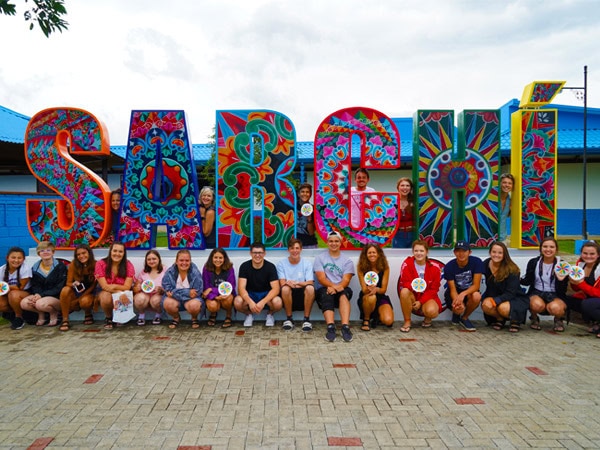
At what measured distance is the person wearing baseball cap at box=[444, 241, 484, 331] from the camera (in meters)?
6.29

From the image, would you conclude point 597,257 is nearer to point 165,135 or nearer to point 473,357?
point 473,357

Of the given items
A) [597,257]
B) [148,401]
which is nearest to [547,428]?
[148,401]

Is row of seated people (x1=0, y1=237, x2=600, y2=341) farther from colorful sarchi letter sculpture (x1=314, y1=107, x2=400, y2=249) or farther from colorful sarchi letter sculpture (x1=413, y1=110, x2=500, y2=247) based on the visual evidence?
colorful sarchi letter sculpture (x1=413, y1=110, x2=500, y2=247)

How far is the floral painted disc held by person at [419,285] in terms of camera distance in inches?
245

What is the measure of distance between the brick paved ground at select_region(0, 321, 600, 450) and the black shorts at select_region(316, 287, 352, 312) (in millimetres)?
350

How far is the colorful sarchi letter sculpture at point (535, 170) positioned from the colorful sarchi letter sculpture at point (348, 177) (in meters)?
1.85

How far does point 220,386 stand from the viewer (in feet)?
14.0

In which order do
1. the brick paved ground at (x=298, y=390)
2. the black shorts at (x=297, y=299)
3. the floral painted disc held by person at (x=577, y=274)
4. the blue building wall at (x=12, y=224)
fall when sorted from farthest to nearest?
the blue building wall at (x=12, y=224) < the black shorts at (x=297, y=299) < the floral painted disc held by person at (x=577, y=274) < the brick paved ground at (x=298, y=390)

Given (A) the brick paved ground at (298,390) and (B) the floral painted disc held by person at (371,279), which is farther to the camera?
(B) the floral painted disc held by person at (371,279)

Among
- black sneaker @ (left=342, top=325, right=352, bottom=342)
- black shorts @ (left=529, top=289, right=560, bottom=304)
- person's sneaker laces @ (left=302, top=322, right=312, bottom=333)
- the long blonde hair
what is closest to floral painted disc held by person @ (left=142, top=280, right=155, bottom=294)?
person's sneaker laces @ (left=302, top=322, right=312, bottom=333)

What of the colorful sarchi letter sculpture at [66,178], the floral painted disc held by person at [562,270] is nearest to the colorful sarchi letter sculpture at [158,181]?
the colorful sarchi letter sculpture at [66,178]

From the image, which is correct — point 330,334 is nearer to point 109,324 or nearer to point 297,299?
point 297,299

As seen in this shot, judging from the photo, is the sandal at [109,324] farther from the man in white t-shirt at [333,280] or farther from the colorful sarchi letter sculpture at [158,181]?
the man in white t-shirt at [333,280]

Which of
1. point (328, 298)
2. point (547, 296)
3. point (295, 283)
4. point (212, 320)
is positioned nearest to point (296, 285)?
point (295, 283)
